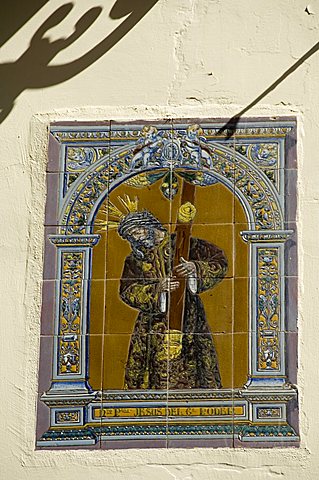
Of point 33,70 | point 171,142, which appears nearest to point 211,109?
point 171,142

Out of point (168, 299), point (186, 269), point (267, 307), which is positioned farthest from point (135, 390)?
point (267, 307)

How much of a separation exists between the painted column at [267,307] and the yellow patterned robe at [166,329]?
178mm

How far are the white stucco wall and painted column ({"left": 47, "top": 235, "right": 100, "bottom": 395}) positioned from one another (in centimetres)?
11

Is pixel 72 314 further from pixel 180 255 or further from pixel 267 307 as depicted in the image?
pixel 267 307

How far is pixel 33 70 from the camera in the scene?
27.4 feet

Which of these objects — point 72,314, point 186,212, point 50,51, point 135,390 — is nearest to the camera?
point 135,390

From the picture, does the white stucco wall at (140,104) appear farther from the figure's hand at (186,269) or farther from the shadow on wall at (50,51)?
the figure's hand at (186,269)

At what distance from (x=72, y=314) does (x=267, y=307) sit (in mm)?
995

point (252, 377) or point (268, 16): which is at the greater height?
point (268, 16)

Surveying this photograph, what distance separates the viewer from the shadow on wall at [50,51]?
27.3 feet

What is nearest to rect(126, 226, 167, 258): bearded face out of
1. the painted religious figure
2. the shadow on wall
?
the painted religious figure

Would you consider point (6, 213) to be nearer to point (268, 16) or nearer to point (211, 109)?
point (211, 109)

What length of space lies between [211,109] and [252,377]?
146cm

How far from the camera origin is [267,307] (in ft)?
25.7
